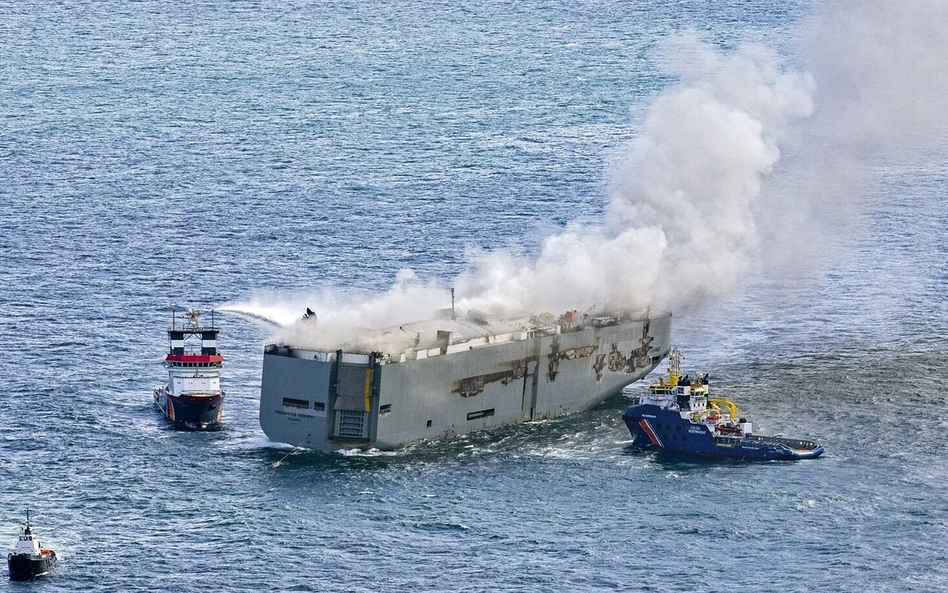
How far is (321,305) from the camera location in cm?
18475

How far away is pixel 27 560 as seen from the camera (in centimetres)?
12706

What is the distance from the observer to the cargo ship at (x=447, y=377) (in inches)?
6083

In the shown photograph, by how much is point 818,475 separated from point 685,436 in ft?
39.1

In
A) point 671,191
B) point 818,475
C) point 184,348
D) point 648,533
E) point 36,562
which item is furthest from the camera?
point 671,191

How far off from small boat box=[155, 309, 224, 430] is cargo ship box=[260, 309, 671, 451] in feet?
22.5

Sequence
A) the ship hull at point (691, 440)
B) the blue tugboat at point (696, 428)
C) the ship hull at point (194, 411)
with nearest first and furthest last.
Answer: the ship hull at point (691, 440), the blue tugboat at point (696, 428), the ship hull at point (194, 411)

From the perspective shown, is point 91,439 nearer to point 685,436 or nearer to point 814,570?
point 685,436

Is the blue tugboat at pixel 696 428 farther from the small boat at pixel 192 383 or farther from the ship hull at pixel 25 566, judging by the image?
the ship hull at pixel 25 566

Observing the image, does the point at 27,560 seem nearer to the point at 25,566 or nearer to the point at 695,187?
the point at 25,566

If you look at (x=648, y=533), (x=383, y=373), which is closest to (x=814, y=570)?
(x=648, y=533)

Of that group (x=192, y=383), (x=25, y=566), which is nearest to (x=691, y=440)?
(x=192, y=383)

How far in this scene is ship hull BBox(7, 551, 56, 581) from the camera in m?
127

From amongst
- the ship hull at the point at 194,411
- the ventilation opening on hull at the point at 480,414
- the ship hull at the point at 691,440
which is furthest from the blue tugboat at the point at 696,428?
the ship hull at the point at 194,411

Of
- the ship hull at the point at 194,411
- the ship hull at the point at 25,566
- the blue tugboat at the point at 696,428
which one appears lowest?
the ship hull at the point at 25,566
